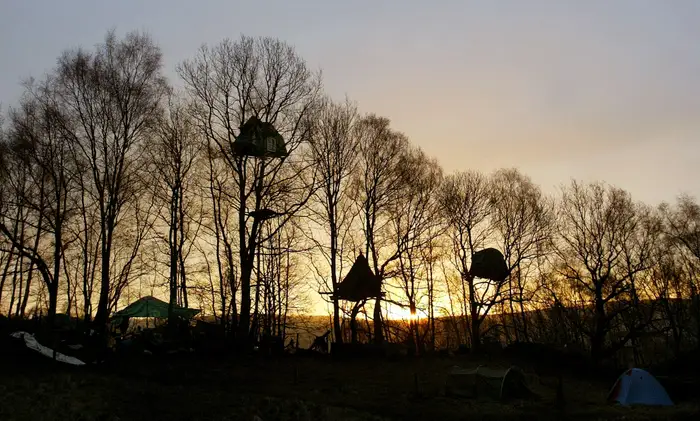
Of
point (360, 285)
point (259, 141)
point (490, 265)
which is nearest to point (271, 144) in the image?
point (259, 141)

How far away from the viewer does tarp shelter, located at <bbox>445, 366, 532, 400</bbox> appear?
60.6 ft

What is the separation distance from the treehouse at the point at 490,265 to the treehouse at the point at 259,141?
13.6 m

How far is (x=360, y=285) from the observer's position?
25.4 metres

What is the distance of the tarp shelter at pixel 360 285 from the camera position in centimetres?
2528

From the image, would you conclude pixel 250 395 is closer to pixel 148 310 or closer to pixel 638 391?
pixel 148 310

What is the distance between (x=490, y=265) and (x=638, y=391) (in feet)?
36.1

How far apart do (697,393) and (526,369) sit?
267 inches

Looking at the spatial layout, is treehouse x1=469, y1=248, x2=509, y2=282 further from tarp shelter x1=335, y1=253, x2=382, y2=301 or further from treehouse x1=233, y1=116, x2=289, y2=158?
treehouse x1=233, y1=116, x2=289, y2=158

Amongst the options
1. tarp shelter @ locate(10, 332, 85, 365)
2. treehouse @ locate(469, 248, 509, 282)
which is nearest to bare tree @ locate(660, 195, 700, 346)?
treehouse @ locate(469, 248, 509, 282)

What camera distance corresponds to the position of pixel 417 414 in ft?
48.1

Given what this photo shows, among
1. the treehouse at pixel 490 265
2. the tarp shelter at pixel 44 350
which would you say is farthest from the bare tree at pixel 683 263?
the tarp shelter at pixel 44 350

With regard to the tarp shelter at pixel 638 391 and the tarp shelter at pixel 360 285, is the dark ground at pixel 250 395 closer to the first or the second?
the tarp shelter at pixel 638 391

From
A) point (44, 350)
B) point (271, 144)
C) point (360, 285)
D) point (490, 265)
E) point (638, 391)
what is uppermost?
point (271, 144)

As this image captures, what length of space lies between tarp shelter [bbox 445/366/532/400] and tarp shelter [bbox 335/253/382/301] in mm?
6759
